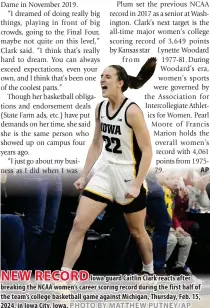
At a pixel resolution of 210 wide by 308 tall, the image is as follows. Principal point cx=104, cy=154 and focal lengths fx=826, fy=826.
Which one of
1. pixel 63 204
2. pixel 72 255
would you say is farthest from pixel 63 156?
pixel 72 255

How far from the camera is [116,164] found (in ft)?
20.1

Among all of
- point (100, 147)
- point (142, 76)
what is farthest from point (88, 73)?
point (100, 147)

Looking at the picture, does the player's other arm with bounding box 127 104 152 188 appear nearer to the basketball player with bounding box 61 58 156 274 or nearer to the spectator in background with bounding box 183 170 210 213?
the basketball player with bounding box 61 58 156 274

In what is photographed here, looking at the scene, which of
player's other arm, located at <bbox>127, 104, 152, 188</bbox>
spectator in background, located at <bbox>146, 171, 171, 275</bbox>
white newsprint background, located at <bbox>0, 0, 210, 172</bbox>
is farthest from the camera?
spectator in background, located at <bbox>146, 171, 171, 275</bbox>

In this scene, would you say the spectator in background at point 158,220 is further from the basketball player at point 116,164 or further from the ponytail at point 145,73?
the ponytail at point 145,73

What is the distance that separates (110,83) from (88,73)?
216 mm

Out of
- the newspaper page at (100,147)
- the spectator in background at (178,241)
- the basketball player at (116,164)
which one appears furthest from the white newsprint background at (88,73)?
the spectator in background at (178,241)

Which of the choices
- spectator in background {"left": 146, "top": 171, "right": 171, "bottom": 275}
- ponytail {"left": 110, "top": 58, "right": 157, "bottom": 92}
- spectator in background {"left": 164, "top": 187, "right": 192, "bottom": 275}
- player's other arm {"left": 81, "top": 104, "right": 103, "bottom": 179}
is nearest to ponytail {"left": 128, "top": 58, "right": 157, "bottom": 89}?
ponytail {"left": 110, "top": 58, "right": 157, "bottom": 92}

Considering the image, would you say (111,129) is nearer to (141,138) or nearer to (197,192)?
(141,138)

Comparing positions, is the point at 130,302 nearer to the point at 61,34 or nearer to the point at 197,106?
the point at 197,106

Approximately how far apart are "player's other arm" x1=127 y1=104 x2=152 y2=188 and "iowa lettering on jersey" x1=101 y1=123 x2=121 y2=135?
0.10 m

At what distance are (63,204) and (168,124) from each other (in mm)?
1011

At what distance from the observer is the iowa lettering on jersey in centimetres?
609

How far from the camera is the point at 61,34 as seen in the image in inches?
244
